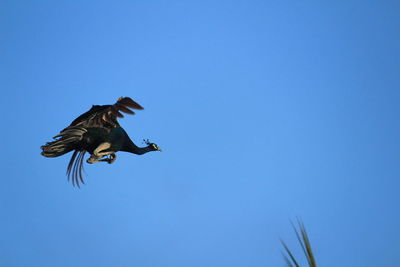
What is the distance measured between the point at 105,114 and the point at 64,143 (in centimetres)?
151

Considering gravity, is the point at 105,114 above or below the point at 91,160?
above

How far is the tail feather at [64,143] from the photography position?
1389cm

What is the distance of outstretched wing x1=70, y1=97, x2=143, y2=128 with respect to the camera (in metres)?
14.0

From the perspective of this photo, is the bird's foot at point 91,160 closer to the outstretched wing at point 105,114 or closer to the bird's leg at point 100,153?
the bird's leg at point 100,153

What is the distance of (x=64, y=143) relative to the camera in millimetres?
13977

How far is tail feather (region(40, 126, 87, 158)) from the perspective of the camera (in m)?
13.9

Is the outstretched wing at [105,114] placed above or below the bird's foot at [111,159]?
above

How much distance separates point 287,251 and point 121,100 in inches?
328

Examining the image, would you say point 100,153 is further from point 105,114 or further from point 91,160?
point 105,114

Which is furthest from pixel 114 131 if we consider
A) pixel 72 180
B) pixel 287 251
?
pixel 287 251

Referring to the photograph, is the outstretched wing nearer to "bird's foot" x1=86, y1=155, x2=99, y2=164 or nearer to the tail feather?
the tail feather

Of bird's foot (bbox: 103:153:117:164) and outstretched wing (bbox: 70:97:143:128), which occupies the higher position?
outstretched wing (bbox: 70:97:143:128)

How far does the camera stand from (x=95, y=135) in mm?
14445

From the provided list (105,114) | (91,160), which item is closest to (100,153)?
(91,160)
